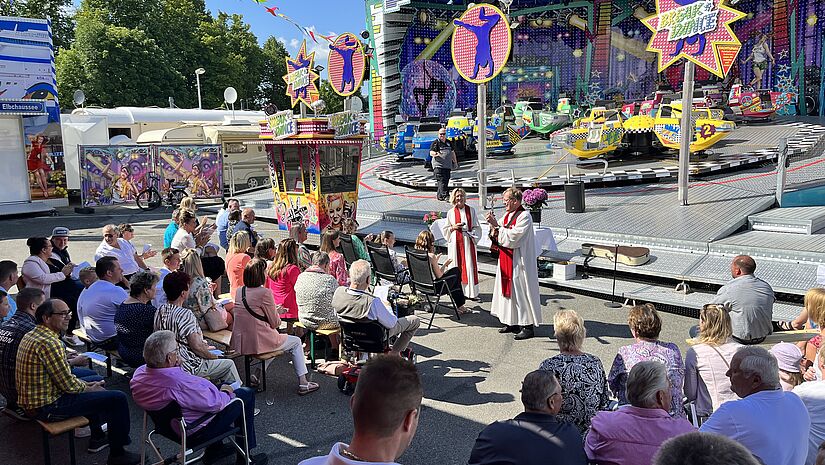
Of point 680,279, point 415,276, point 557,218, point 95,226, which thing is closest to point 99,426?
point 415,276

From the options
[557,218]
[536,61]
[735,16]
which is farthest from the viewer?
[536,61]

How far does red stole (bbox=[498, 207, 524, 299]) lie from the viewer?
7461 mm

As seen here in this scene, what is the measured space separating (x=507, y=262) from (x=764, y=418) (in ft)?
14.8

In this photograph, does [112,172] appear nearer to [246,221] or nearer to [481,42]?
[246,221]

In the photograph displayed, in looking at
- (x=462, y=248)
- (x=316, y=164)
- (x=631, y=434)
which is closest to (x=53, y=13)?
(x=316, y=164)

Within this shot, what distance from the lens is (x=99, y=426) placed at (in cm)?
504

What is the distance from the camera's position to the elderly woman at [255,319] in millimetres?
5723

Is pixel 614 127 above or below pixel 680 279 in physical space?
above

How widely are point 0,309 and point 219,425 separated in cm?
254

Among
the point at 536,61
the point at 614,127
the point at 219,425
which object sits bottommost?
the point at 219,425

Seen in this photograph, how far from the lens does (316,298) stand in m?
6.30

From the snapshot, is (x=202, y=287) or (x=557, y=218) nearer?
(x=202, y=287)

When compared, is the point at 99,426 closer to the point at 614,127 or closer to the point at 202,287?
the point at 202,287

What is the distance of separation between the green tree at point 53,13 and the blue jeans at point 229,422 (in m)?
39.4
